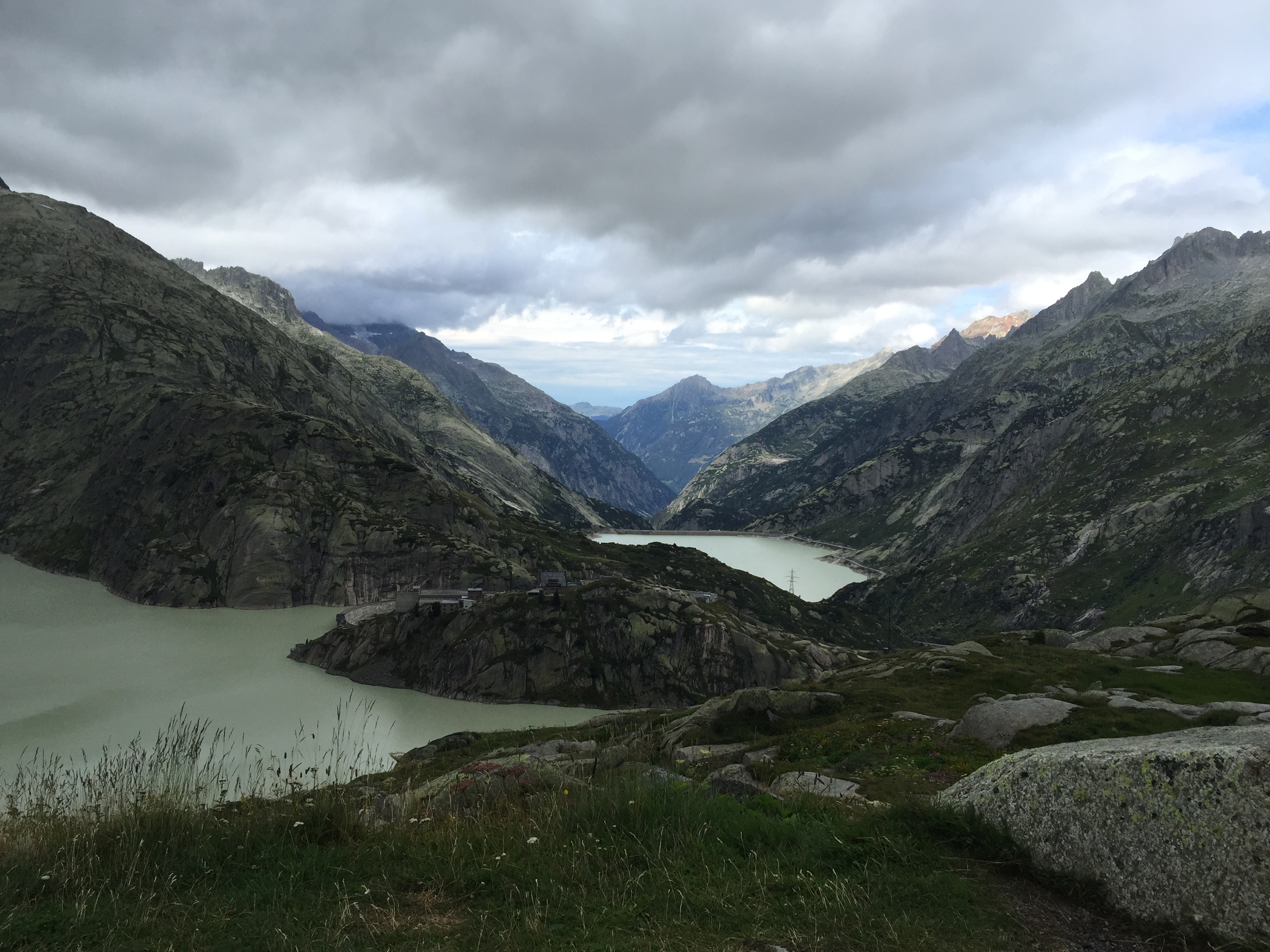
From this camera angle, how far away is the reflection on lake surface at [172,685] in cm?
8481

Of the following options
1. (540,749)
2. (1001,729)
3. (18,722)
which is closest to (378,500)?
(18,722)

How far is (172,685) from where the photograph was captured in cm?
10338

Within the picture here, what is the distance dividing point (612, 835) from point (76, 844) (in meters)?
7.22

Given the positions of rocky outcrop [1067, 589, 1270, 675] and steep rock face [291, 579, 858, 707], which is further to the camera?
steep rock face [291, 579, 858, 707]

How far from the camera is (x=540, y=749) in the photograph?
2831 centimetres

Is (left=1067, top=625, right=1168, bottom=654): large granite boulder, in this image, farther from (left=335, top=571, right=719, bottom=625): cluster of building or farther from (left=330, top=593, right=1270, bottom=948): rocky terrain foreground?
(left=335, top=571, right=719, bottom=625): cluster of building

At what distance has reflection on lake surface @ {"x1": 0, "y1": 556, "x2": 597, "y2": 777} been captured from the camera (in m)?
84.8

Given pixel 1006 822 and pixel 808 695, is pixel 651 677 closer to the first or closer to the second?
pixel 808 695

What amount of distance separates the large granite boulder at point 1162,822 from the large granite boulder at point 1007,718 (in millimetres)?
13231

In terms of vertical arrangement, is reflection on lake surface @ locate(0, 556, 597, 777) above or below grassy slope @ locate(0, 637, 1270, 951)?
below

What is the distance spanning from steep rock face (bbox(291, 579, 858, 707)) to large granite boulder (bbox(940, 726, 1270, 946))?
9978 cm

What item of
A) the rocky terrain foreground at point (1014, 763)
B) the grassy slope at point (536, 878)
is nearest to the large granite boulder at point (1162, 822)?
the rocky terrain foreground at point (1014, 763)

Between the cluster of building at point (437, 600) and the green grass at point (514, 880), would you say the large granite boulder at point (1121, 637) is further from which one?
the cluster of building at point (437, 600)

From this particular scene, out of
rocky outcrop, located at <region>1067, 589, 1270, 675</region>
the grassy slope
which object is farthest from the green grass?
rocky outcrop, located at <region>1067, 589, 1270, 675</region>
